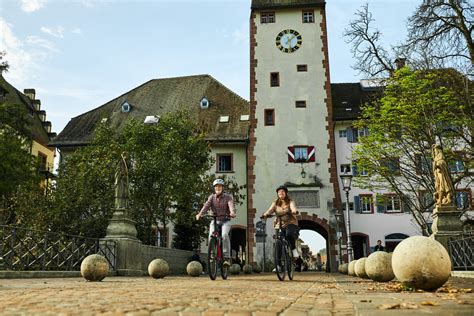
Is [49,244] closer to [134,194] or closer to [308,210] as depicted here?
[134,194]

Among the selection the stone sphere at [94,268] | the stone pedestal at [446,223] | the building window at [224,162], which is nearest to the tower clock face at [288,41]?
the building window at [224,162]

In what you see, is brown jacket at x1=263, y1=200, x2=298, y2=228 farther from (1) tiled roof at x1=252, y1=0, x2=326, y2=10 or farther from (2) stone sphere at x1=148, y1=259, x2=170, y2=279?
(1) tiled roof at x1=252, y1=0, x2=326, y2=10

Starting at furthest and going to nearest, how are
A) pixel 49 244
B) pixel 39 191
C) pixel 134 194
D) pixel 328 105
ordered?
pixel 328 105, pixel 39 191, pixel 134 194, pixel 49 244

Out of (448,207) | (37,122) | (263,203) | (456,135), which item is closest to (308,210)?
(263,203)

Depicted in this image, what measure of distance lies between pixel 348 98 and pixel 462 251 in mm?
26501

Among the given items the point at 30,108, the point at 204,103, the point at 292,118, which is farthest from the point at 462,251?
the point at 30,108

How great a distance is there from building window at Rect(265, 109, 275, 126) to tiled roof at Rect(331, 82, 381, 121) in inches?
181

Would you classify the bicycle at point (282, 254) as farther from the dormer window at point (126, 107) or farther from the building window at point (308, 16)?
the dormer window at point (126, 107)

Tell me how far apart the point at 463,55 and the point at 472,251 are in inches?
384

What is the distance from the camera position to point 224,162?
34062mm

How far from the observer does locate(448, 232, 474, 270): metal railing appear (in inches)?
467

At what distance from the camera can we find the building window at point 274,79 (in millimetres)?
33250

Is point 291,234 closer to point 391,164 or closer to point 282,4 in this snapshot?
A: point 391,164

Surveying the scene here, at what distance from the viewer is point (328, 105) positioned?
3247 centimetres
